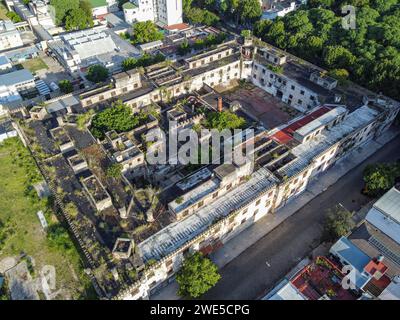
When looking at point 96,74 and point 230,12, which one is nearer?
point 96,74

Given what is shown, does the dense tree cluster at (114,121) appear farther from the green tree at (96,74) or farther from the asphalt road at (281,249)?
the asphalt road at (281,249)

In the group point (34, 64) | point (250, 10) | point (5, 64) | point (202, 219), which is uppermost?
point (250, 10)

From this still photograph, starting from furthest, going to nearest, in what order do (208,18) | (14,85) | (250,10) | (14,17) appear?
1. (14,17)
2. (208,18)
3. (250,10)
4. (14,85)

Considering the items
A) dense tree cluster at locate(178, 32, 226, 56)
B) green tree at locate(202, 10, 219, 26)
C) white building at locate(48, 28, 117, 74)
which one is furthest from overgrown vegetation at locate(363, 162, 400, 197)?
green tree at locate(202, 10, 219, 26)

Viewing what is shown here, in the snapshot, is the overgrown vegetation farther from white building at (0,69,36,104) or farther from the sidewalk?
white building at (0,69,36,104)

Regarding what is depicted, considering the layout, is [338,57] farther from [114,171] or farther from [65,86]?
[65,86]

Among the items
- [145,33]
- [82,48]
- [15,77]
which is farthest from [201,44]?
[15,77]

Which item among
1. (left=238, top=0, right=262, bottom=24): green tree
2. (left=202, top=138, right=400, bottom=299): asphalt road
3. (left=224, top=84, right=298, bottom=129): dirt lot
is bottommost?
(left=202, top=138, right=400, bottom=299): asphalt road
